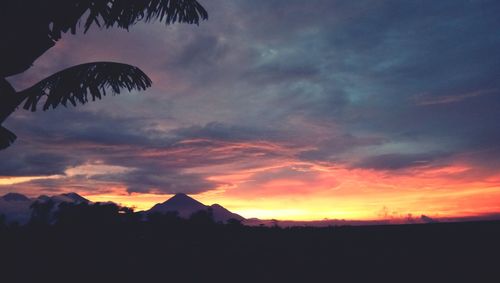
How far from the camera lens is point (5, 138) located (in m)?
4.60

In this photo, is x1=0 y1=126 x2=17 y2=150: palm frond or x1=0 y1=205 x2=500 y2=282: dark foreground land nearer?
x1=0 y1=126 x2=17 y2=150: palm frond

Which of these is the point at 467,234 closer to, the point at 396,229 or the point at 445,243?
the point at 445,243

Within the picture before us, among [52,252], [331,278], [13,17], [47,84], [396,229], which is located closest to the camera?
[13,17]

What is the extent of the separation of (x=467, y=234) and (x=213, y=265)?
4.07 metres

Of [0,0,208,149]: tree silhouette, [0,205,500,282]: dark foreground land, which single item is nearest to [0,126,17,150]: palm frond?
[0,0,208,149]: tree silhouette

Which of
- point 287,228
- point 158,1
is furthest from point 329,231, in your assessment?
point 158,1

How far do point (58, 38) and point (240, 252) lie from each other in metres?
4.46

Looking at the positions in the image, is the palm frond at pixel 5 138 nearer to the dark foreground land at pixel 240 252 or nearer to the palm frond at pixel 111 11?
the palm frond at pixel 111 11

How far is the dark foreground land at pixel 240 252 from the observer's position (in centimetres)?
488

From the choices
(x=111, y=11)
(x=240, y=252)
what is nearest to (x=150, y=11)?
(x=111, y=11)

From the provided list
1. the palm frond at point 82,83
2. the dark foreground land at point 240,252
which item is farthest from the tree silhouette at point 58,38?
the dark foreground land at point 240,252

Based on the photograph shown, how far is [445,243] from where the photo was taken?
5.09 m

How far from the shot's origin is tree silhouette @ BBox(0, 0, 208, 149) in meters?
3.63

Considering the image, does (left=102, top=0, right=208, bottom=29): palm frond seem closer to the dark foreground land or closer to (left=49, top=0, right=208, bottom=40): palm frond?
(left=49, top=0, right=208, bottom=40): palm frond
